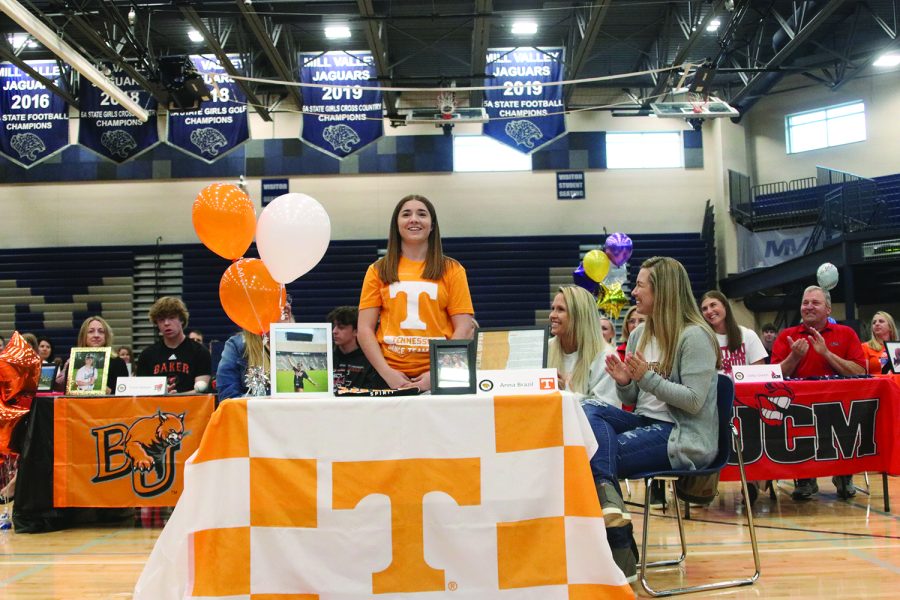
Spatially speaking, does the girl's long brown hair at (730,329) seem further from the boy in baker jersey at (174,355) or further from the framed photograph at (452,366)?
the boy in baker jersey at (174,355)

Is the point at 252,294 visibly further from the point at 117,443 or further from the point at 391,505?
the point at 391,505

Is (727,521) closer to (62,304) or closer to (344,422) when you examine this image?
(344,422)

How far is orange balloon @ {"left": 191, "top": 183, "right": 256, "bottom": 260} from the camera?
Answer: 11.2 feet

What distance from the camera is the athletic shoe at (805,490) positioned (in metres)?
4.72

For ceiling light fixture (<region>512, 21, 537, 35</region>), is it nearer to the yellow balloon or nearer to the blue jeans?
the yellow balloon

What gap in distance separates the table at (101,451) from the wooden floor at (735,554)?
8.1 inches

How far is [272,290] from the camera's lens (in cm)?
356

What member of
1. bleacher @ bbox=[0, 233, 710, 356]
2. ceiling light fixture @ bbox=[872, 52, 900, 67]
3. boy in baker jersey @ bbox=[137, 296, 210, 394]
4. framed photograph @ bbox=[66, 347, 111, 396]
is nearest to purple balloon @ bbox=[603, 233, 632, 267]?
bleacher @ bbox=[0, 233, 710, 356]

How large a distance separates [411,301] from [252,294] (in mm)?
1125

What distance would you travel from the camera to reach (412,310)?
2688 millimetres

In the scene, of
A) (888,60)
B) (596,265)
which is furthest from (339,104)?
(888,60)

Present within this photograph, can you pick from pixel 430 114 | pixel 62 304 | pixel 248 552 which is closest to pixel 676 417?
pixel 248 552

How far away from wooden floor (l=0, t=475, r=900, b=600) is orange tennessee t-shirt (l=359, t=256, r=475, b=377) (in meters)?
1.27

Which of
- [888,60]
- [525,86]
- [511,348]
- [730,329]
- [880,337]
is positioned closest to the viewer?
[511,348]
